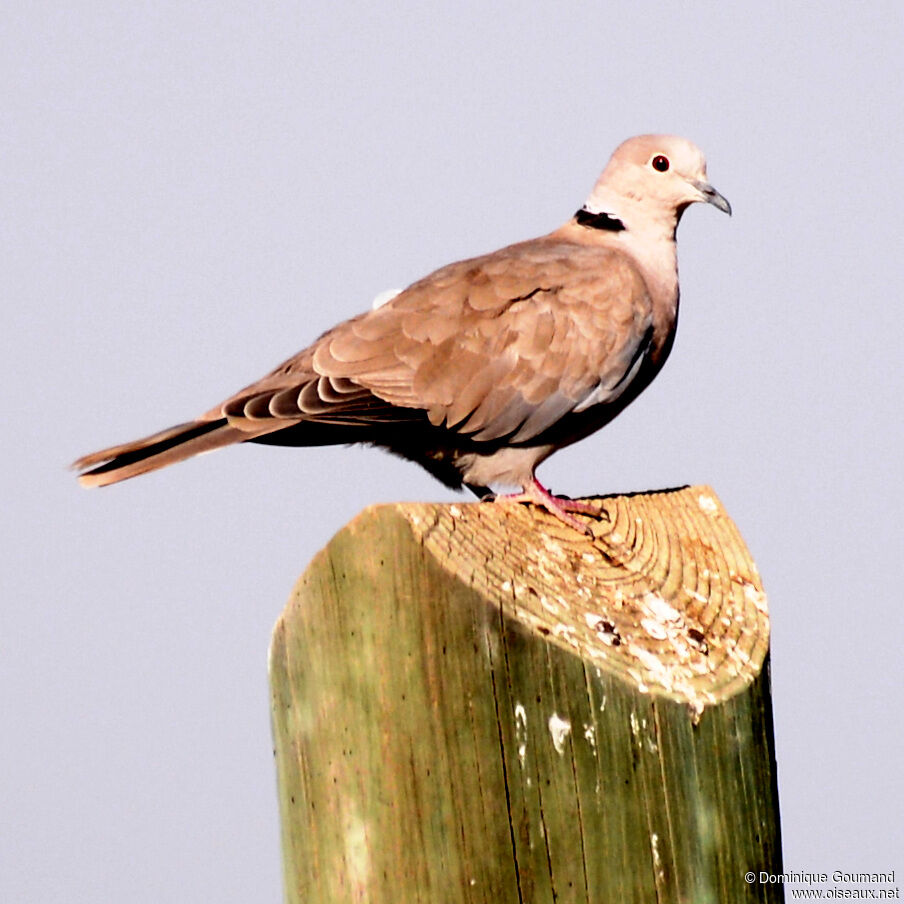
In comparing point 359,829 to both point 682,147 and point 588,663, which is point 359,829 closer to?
point 588,663

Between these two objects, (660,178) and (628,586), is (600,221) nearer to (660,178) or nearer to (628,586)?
(660,178)

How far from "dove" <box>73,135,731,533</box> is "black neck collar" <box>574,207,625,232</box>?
39 cm

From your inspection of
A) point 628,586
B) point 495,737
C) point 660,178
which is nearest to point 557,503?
point 628,586

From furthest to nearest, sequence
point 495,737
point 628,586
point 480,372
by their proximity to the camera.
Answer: point 480,372
point 628,586
point 495,737

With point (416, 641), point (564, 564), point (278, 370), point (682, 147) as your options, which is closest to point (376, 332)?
point (278, 370)

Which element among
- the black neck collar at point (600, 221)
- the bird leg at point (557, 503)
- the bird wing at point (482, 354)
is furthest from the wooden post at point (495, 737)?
the black neck collar at point (600, 221)

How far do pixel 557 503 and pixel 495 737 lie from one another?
65.5 inches

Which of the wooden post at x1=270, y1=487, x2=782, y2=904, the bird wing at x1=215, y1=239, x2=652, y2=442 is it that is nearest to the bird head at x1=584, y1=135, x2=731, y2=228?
the bird wing at x1=215, y1=239, x2=652, y2=442

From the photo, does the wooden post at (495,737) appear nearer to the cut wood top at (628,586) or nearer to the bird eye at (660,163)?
the cut wood top at (628,586)

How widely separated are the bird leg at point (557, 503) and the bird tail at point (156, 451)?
91 cm

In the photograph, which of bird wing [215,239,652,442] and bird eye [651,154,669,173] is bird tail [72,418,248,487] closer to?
bird wing [215,239,652,442]

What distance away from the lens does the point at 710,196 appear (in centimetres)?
575

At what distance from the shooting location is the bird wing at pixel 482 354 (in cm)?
486

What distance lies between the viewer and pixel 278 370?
5.07m
